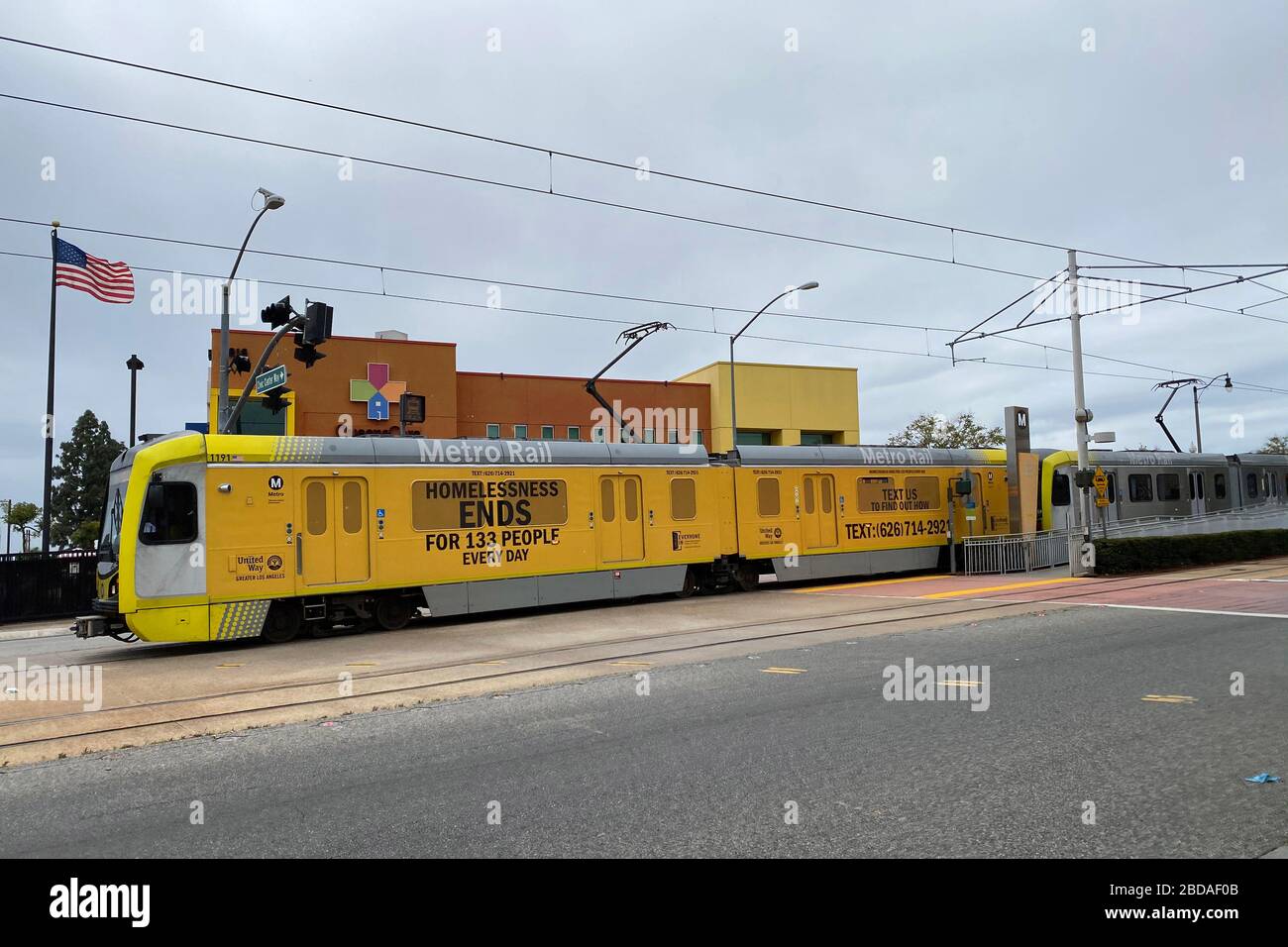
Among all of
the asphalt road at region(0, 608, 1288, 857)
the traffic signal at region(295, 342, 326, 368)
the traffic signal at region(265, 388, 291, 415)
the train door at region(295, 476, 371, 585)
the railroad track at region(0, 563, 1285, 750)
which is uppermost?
the traffic signal at region(295, 342, 326, 368)

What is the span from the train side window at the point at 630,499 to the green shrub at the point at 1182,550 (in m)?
11.5

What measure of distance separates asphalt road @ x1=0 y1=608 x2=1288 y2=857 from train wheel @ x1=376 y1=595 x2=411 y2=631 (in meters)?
7.32

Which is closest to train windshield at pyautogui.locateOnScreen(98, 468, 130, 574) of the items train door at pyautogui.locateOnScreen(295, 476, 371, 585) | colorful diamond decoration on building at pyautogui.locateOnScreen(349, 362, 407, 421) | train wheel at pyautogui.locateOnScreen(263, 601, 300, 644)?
train wheel at pyautogui.locateOnScreen(263, 601, 300, 644)

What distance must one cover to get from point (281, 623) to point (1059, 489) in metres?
22.5

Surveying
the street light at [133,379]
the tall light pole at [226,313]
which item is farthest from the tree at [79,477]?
the tall light pole at [226,313]

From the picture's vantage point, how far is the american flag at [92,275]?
20.6m

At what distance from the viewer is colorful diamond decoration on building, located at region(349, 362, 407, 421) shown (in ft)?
109

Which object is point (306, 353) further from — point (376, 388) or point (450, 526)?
point (376, 388)

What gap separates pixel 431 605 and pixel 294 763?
9160 millimetres

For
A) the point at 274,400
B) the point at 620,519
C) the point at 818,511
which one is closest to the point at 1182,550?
the point at 818,511

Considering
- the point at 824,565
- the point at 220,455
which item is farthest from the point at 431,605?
the point at 824,565

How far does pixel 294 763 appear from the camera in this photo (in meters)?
6.08

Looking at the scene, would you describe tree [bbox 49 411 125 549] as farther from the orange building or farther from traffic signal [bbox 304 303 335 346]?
traffic signal [bbox 304 303 335 346]

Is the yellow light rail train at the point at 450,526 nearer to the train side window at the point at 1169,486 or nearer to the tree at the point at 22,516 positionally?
the train side window at the point at 1169,486
